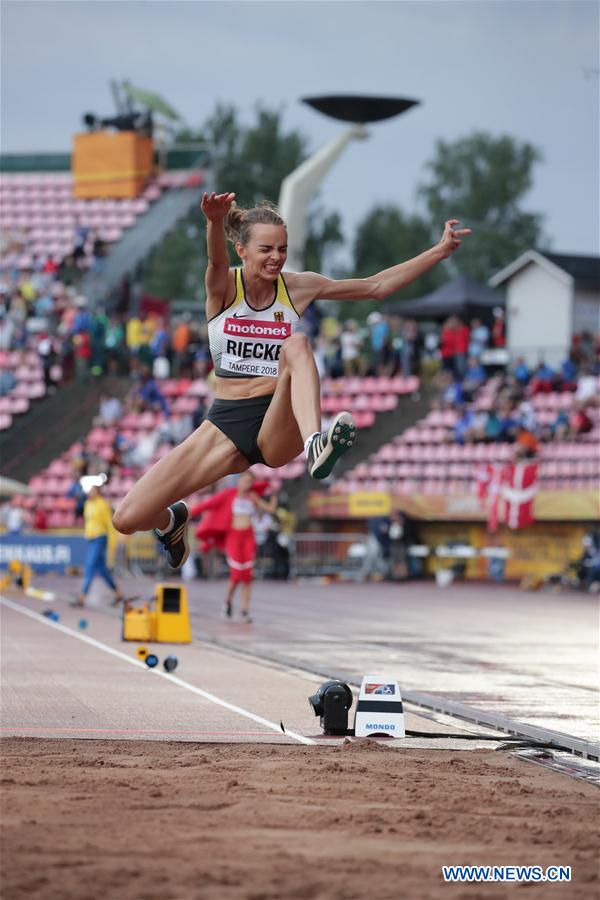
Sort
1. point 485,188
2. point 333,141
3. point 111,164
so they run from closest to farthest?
point 333,141 < point 111,164 < point 485,188

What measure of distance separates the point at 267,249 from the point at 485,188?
217 feet

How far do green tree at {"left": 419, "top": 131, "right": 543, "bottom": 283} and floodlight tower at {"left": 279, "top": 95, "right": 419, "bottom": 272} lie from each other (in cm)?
3524

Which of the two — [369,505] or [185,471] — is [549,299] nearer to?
[369,505]

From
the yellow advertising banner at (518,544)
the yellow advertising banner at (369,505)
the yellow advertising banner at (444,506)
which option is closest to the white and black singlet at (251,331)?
the yellow advertising banner at (444,506)

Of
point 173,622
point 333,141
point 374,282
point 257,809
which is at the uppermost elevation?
point 333,141

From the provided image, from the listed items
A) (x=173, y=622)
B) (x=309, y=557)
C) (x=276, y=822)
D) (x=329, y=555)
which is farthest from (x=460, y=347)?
(x=276, y=822)

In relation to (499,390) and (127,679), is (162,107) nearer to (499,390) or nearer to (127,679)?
(499,390)

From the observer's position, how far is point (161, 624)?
53.9 ft

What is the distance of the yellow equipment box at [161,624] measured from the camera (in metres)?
16.4

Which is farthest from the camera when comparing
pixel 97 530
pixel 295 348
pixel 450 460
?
pixel 450 460

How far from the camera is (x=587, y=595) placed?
27859mm

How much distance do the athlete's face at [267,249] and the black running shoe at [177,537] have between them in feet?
5.42

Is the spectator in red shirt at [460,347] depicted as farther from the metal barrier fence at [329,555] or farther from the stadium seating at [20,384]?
the stadium seating at [20,384]

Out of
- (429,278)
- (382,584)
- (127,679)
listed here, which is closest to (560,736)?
(127,679)
